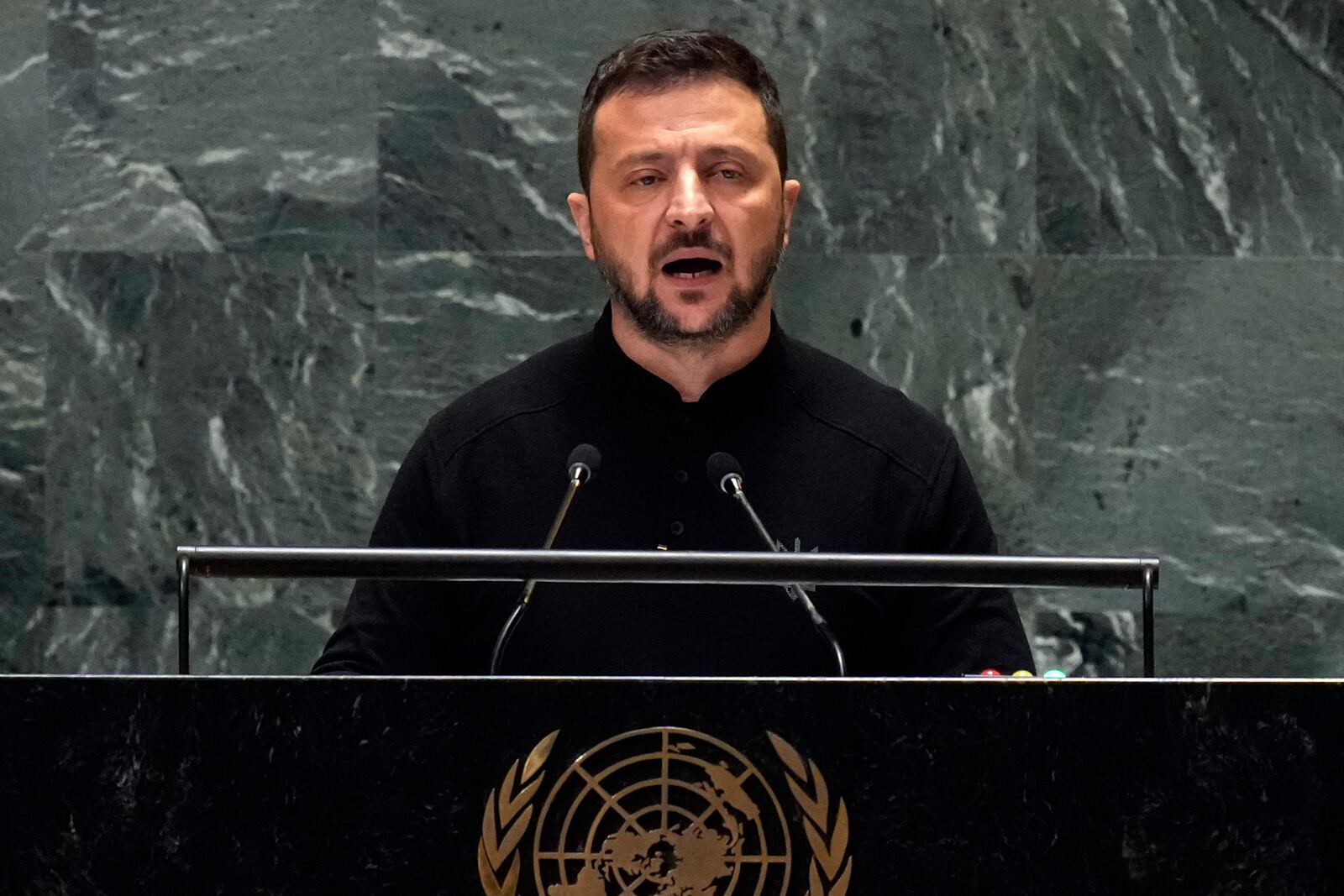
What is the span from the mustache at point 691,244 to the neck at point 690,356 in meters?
0.13

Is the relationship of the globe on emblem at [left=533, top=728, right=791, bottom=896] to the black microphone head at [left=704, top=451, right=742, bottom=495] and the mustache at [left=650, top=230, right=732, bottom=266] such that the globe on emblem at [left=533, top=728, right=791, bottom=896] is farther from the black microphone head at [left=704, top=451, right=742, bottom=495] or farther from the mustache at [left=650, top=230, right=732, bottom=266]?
the mustache at [left=650, top=230, right=732, bottom=266]

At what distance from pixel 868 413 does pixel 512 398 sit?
542 millimetres

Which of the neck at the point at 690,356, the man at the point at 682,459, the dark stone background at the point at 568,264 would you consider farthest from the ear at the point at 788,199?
the dark stone background at the point at 568,264

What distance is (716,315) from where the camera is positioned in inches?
97.2

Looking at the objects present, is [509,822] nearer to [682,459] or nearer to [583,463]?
[583,463]

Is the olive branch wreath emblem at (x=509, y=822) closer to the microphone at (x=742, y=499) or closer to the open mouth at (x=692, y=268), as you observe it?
the microphone at (x=742, y=499)

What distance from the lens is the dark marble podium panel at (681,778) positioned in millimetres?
1409

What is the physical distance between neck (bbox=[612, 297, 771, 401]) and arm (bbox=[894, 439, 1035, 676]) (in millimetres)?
369

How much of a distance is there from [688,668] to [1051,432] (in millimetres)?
1610

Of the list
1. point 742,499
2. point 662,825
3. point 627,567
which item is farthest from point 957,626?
point 662,825

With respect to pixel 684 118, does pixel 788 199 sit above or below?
below

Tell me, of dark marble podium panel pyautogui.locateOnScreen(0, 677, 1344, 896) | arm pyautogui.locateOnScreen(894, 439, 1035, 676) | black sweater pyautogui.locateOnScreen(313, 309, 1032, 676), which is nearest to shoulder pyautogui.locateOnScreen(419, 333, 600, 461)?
black sweater pyautogui.locateOnScreen(313, 309, 1032, 676)

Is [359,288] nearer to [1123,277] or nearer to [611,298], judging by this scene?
[611,298]

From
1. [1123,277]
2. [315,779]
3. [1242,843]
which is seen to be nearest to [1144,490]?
[1123,277]
